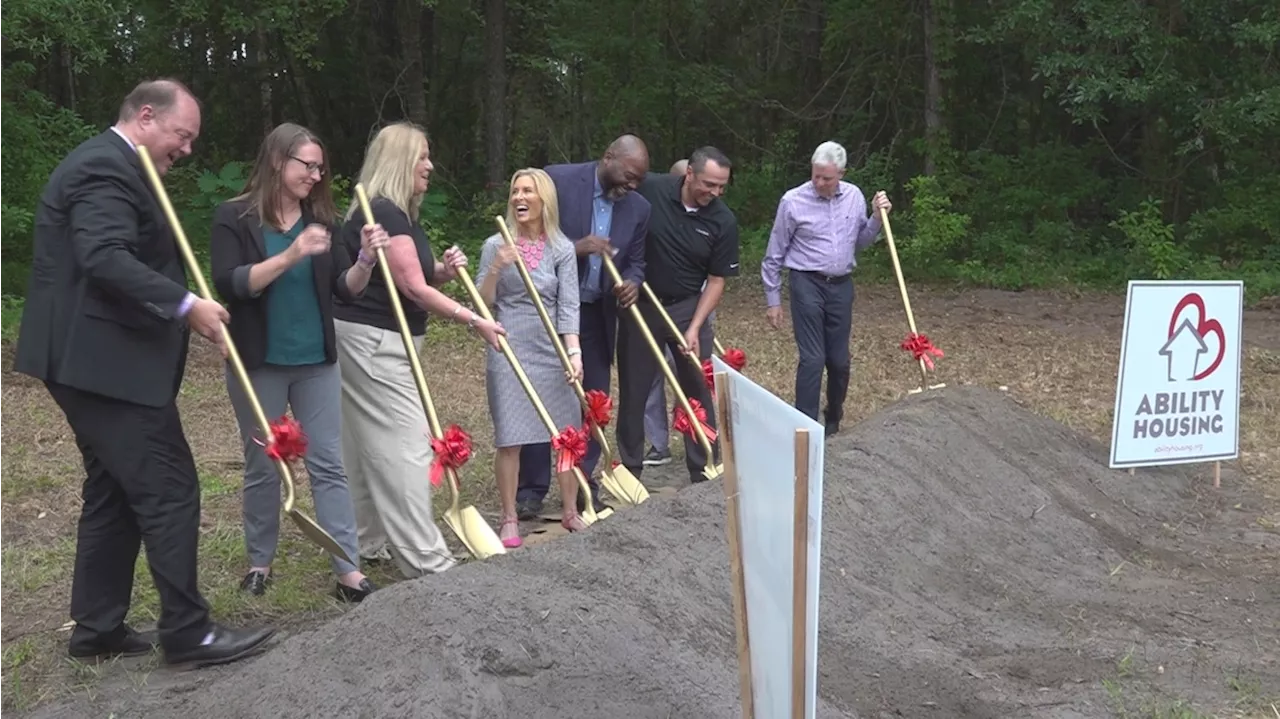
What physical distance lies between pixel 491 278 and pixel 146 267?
6.56ft

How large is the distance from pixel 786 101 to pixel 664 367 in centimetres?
1593

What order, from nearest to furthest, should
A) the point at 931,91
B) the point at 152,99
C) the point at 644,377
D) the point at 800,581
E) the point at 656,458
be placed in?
the point at 800,581
the point at 152,99
the point at 644,377
the point at 656,458
the point at 931,91

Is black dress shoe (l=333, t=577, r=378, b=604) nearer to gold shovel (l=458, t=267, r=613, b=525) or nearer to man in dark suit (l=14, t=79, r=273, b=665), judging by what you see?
man in dark suit (l=14, t=79, r=273, b=665)

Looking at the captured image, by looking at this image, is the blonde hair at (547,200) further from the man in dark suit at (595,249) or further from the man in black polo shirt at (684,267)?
the man in black polo shirt at (684,267)

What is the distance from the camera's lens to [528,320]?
20.1ft

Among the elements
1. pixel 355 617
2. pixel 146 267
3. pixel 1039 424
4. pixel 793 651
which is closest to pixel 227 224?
pixel 146 267

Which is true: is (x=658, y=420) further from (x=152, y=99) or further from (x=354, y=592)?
(x=152, y=99)

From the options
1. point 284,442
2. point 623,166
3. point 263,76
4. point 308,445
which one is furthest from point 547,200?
point 263,76

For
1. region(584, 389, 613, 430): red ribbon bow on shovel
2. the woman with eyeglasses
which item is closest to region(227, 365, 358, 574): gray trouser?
the woman with eyeglasses

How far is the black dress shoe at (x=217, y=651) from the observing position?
14.4 feet

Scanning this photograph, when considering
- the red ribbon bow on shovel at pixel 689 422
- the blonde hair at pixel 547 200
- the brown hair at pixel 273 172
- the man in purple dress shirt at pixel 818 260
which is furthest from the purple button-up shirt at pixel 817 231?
the brown hair at pixel 273 172

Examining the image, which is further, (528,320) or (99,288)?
(528,320)

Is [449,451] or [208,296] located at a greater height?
[208,296]

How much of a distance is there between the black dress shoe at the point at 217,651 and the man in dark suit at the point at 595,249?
7.69 feet
